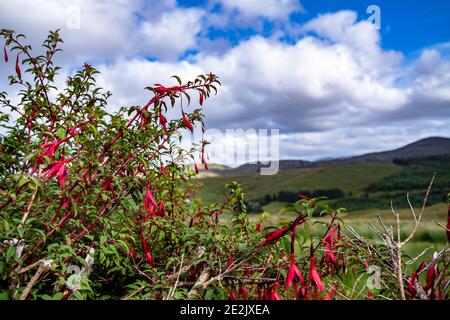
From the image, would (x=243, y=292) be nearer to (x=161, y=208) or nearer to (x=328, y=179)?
(x=161, y=208)

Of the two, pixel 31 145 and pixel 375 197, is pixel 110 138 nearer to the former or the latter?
pixel 31 145

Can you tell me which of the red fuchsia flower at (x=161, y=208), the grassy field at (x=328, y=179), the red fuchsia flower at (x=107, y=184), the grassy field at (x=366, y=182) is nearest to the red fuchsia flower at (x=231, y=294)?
the red fuchsia flower at (x=161, y=208)

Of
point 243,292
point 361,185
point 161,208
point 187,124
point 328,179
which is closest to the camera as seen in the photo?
point 243,292

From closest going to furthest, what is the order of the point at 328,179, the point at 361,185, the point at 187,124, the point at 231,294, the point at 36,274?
the point at 36,274 → the point at 231,294 → the point at 187,124 → the point at 361,185 → the point at 328,179

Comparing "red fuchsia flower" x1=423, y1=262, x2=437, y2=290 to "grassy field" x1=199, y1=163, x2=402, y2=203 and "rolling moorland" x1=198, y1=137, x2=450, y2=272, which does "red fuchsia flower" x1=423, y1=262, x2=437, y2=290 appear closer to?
"rolling moorland" x1=198, y1=137, x2=450, y2=272

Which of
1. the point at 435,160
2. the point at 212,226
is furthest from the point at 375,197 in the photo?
the point at 212,226

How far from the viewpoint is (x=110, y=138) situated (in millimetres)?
3553

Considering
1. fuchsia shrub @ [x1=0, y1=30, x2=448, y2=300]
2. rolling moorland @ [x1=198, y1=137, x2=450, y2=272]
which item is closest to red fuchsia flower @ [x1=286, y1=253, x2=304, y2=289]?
fuchsia shrub @ [x1=0, y1=30, x2=448, y2=300]

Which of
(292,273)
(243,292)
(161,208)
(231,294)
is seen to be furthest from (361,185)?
(292,273)

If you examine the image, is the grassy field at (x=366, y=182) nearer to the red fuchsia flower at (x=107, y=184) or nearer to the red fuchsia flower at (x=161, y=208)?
the red fuchsia flower at (x=161, y=208)

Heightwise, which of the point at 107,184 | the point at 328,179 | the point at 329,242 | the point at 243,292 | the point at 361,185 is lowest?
the point at 361,185

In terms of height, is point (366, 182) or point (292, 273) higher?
point (292, 273)

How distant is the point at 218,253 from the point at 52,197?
5.41 feet

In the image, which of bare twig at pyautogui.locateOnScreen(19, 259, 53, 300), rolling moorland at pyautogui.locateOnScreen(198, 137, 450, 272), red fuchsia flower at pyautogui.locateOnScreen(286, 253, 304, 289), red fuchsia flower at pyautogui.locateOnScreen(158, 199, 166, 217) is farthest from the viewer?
rolling moorland at pyautogui.locateOnScreen(198, 137, 450, 272)
